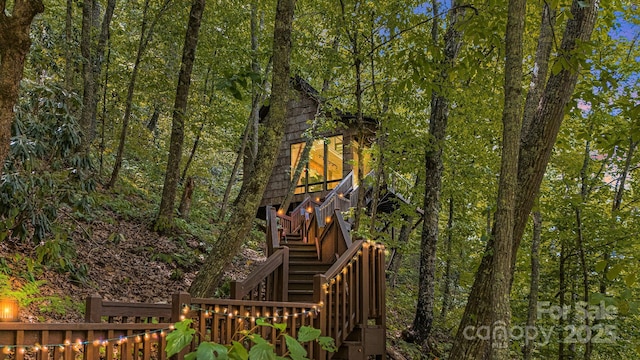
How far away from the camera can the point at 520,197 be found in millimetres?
4891

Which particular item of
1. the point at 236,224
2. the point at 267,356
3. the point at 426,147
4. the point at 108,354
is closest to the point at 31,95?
the point at 236,224

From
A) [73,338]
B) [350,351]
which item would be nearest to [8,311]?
[73,338]

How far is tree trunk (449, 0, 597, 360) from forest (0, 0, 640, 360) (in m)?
0.02

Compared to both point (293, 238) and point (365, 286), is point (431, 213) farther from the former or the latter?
point (365, 286)

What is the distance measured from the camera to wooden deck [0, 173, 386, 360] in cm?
302

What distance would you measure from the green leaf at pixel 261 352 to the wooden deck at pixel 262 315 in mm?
713

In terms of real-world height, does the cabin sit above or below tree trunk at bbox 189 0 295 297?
above

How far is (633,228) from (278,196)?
1311 centimetres

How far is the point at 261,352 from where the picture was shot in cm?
339

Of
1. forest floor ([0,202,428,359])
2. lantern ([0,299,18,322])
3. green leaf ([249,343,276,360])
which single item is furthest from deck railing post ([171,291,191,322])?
forest floor ([0,202,428,359])

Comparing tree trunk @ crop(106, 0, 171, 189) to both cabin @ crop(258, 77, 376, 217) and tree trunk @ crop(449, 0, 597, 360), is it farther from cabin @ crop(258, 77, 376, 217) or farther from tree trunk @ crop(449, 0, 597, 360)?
tree trunk @ crop(449, 0, 597, 360)

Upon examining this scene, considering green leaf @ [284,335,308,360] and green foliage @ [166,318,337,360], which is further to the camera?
green leaf @ [284,335,308,360]

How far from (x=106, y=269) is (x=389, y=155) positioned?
6044 millimetres

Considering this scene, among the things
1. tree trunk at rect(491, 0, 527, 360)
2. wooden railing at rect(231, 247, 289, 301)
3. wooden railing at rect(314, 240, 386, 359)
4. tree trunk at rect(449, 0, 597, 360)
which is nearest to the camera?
tree trunk at rect(491, 0, 527, 360)
